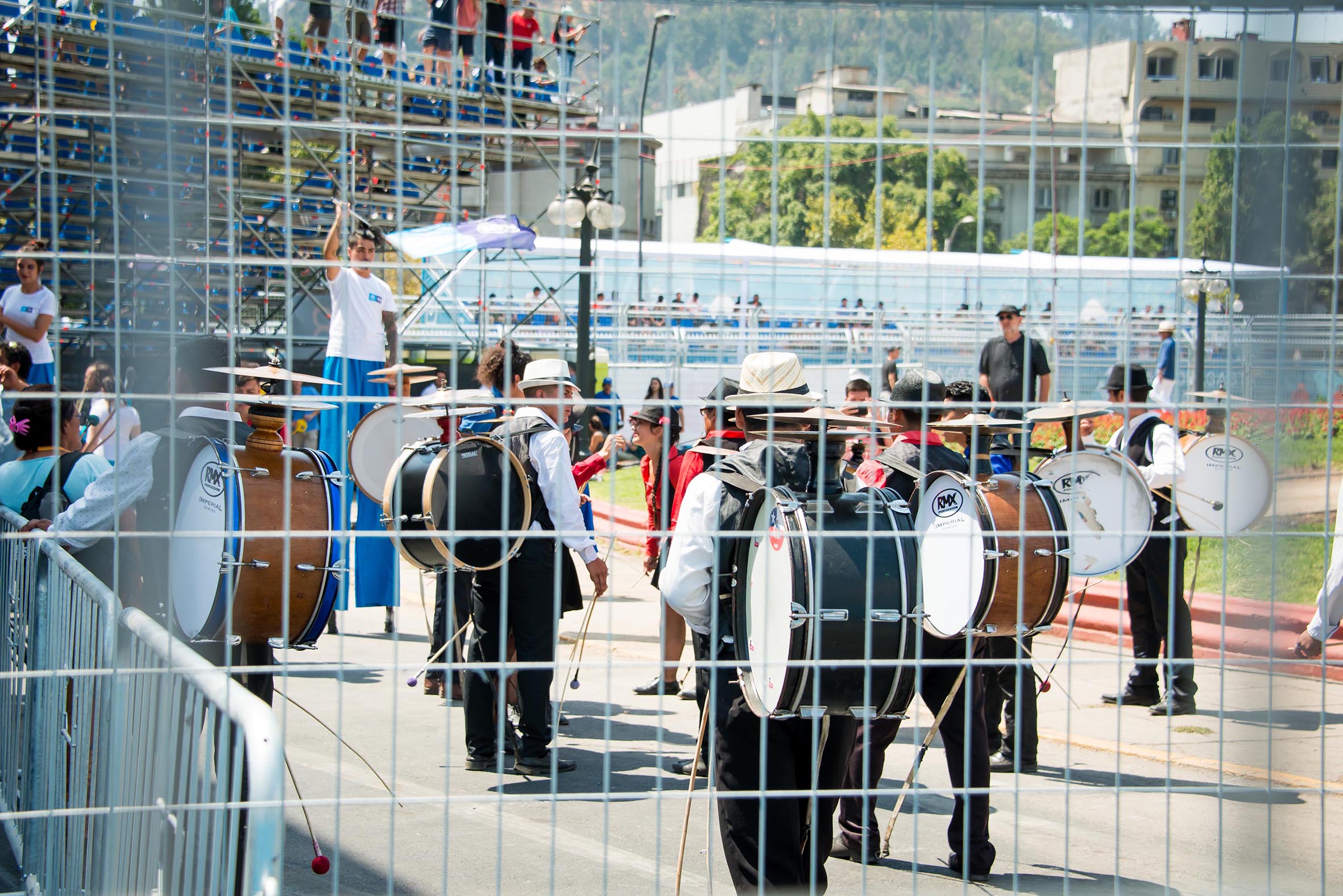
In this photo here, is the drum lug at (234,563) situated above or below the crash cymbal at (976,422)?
below

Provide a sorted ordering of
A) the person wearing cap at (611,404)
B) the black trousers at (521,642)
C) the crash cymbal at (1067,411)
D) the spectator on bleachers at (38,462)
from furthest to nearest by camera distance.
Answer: the black trousers at (521,642), the spectator on bleachers at (38,462), the crash cymbal at (1067,411), the person wearing cap at (611,404)

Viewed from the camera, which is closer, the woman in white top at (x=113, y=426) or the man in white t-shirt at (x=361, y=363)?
the woman in white top at (x=113, y=426)

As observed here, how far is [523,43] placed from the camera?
3068 mm

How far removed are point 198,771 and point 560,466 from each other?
9.84ft

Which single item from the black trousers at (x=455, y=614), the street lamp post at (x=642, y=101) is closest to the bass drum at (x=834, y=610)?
the street lamp post at (x=642, y=101)

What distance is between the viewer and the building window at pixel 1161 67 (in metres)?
3.19

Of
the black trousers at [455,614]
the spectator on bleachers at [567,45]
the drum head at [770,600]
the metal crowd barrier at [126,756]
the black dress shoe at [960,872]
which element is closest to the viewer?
the metal crowd barrier at [126,756]

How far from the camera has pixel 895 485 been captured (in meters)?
5.12

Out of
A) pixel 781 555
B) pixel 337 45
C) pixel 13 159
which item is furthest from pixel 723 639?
pixel 13 159

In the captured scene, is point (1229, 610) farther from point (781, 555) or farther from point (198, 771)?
point (198, 771)

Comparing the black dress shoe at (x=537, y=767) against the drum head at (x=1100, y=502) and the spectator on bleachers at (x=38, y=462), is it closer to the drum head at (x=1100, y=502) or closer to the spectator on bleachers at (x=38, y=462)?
the spectator on bleachers at (x=38, y=462)

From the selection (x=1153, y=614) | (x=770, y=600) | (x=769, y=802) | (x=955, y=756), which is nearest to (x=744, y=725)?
(x=769, y=802)

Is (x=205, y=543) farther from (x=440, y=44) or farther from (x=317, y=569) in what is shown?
(x=440, y=44)

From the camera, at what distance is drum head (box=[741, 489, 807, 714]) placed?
3385 mm
